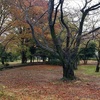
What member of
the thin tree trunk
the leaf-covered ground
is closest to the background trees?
the thin tree trunk

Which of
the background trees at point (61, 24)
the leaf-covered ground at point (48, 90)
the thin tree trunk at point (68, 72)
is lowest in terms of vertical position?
the leaf-covered ground at point (48, 90)

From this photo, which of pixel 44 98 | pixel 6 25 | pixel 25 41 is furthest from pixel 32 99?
pixel 25 41

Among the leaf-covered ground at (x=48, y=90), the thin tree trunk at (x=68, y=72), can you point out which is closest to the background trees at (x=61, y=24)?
the thin tree trunk at (x=68, y=72)

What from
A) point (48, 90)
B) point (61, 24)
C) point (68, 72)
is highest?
point (61, 24)

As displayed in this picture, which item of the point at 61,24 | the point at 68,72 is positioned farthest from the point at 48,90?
the point at 61,24

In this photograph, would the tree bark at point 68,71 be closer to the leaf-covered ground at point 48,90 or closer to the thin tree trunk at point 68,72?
the thin tree trunk at point 68,72

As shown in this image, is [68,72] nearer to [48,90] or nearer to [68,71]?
[68,71]

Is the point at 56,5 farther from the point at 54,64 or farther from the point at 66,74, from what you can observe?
the point at 54,64

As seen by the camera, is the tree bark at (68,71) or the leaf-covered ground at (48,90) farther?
the tree bark at (68,71)

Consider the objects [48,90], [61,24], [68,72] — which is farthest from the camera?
[61,24]

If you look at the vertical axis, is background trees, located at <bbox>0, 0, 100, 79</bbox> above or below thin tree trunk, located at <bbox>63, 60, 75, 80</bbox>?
above

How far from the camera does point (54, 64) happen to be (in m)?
29.0

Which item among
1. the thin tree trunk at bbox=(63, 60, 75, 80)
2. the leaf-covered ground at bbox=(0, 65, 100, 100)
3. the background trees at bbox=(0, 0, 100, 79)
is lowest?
the leaf-covered ground at bbox=(0, 65, 100, 100)

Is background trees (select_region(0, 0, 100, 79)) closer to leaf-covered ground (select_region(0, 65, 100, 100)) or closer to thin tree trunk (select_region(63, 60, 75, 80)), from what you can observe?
thin tree trunk (select_region(63, 60, 75, 80))
